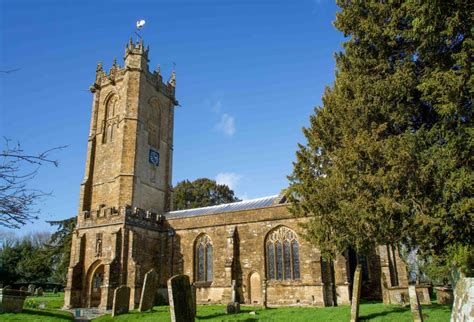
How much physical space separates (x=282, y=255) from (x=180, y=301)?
13.6 meters

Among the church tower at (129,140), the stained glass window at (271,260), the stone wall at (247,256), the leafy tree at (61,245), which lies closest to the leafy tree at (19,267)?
the leafy tree at (61,245)

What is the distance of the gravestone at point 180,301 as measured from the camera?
7.70 metres

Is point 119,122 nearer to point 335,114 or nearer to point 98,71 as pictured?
point 98,71

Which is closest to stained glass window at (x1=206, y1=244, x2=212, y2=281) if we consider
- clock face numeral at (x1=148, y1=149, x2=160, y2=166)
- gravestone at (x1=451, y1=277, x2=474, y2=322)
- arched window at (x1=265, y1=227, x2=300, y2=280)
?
arched window at (x1=265, y1=227, x2=300, y2=280)

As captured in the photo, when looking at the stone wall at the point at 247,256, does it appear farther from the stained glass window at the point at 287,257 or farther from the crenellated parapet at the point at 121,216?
the crenellated parapet at the point at 121,216

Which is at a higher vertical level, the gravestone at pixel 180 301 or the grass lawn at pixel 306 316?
the gravestone at pixel 180 301

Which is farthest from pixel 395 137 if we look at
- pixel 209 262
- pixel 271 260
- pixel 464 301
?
pixel 209 262

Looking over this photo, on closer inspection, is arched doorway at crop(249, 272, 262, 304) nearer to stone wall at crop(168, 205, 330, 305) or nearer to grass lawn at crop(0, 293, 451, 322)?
stone wall at crop(168, 205, 330, 305)

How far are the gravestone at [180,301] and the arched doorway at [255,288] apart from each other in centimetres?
1310

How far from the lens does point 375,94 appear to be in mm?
12875

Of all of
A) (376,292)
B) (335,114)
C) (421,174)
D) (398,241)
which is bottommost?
(376,292)

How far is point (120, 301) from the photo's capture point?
1638 cm

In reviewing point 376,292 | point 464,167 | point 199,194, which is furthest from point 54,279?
point 464,167

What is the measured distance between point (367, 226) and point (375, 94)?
4643 mm
